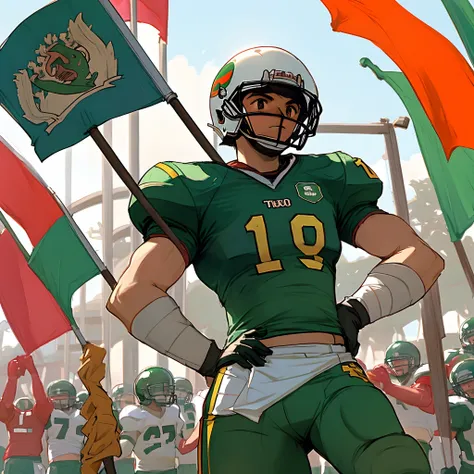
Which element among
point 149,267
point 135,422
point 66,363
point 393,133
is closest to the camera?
point 149,267

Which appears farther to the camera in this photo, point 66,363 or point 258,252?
point 66,363

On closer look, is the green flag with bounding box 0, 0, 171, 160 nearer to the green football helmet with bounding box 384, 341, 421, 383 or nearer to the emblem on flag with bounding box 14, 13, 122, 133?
the emblem on flag with bounding box 14, 13, 122, 133

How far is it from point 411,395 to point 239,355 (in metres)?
5.03

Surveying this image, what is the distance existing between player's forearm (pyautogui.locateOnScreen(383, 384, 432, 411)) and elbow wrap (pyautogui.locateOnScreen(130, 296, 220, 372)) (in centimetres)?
480

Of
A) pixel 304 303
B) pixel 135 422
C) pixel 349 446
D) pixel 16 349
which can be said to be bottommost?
pixel 16 349

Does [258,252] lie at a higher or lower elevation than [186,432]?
higher

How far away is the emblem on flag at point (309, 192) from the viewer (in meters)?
2.93

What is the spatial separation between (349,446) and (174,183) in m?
1.00

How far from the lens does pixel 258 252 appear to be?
2.79 metres

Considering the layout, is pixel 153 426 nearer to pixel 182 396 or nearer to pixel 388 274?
pixel 182 396

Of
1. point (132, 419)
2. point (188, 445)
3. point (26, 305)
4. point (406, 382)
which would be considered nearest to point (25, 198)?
point (26, 305)

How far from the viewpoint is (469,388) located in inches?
287

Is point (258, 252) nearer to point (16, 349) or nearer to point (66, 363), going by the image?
point (66, 363)

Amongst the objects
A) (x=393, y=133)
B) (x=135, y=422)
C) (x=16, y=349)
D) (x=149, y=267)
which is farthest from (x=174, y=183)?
(x=16, y=349)
